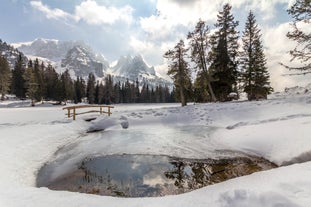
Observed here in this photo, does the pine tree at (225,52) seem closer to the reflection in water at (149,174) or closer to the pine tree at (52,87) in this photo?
the reflection in water at (149,174)

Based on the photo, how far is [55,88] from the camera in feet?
226

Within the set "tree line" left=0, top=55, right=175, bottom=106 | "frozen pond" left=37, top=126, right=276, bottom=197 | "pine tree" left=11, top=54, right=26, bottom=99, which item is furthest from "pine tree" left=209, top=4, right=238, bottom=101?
"pine tree" left=11, top=54, right=26, bottom=99

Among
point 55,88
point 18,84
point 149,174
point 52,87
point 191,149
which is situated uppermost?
point 18,84

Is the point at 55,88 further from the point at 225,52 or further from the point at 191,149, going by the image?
the point at 191,149

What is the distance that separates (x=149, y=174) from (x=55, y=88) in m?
68.5

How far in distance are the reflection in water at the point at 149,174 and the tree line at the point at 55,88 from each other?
52.2 metres

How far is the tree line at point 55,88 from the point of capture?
5761 cm

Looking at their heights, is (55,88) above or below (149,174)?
above

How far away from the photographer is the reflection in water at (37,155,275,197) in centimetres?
704

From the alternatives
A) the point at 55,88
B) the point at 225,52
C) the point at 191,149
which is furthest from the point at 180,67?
the point at 55,88

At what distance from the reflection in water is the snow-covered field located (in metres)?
0.78

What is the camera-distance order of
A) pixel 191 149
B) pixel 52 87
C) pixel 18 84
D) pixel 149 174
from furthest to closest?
pixel 18 84 → pixel 52 87 → pixel 191 149 → pixel 149 174

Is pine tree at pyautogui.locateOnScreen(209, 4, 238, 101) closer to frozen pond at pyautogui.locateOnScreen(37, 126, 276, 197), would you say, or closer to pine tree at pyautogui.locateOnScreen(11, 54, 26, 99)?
frozen pond at pyautogui.locateOnScreen(37, 126, 276, 197)

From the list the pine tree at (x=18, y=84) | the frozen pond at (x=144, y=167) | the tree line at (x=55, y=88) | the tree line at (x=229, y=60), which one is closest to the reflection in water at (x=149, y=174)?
the frozen pond at (x=144, y=167)
